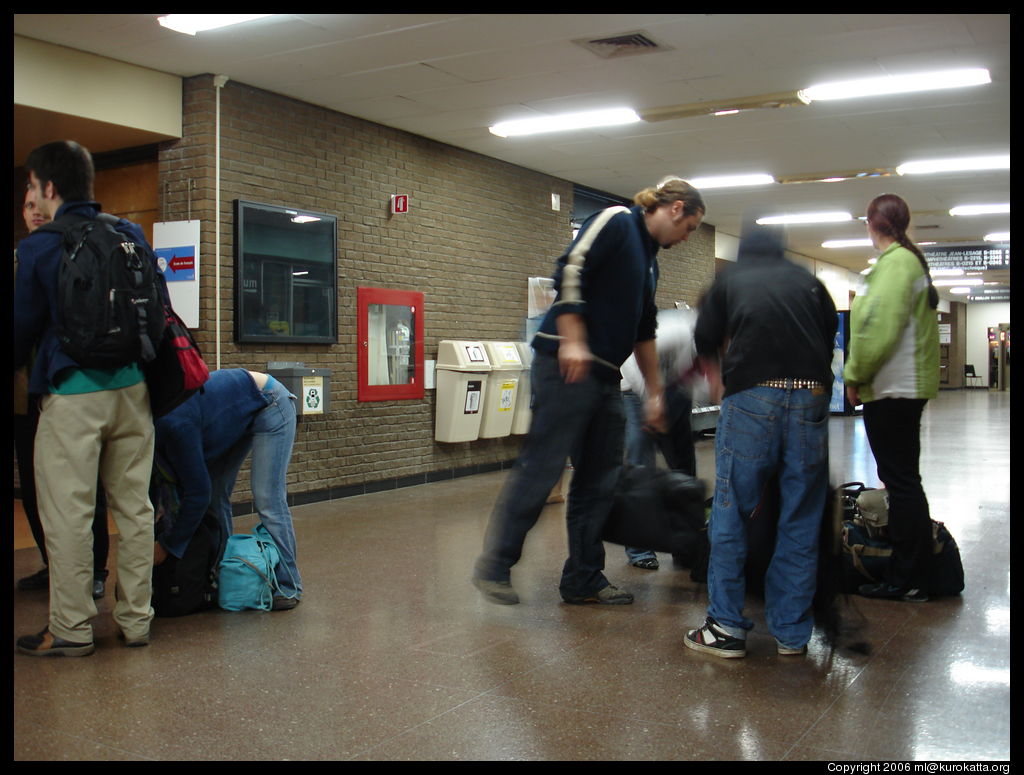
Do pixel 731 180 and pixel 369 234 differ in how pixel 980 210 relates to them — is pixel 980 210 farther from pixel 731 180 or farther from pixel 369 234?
pixel 369 234

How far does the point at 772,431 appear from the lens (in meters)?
3.34

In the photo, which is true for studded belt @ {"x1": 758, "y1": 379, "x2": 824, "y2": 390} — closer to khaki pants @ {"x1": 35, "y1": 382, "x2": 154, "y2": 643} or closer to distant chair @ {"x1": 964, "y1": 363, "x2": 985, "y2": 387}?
khaki pants @ {"x1": 35, "y1": 382, "x2": 154, "y2": 643}

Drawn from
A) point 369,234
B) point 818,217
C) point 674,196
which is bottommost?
point 674,196

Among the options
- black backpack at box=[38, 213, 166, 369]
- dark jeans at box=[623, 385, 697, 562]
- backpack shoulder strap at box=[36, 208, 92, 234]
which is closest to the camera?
black backpack at box=[38, 213, 166, 369]

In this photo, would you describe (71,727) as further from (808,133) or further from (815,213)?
(815,213)

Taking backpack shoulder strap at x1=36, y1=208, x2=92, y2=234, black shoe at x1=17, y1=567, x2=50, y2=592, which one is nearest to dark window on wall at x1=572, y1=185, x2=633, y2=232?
black shoe at x1=17, y1=567, x2=50, y2=592

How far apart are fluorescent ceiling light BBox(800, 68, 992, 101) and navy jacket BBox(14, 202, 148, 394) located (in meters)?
5.65

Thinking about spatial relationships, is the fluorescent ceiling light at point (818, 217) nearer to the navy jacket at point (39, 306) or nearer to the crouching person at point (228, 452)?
the crouching person at point (228, 452)

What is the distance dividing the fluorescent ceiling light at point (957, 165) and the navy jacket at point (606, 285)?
7.39 m

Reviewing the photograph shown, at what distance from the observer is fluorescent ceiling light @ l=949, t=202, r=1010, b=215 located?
1287 centimetres

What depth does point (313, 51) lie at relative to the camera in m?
6.20

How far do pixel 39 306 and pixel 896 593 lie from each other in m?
3.69

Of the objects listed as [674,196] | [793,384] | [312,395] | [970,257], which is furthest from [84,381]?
[970,257]
